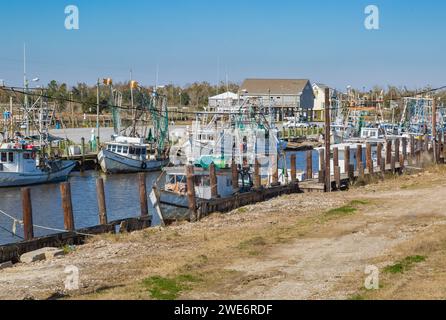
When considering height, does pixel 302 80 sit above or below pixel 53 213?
above

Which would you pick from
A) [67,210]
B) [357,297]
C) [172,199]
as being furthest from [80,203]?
[357,297]

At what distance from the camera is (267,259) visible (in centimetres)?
1753

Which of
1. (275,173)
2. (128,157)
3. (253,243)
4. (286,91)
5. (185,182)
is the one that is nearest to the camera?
(253,243)

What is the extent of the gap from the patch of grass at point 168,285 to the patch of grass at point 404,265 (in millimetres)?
4085

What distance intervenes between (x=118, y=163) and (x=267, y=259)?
165 feet

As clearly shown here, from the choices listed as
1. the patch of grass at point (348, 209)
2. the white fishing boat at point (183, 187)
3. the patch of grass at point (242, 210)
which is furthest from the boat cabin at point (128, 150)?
the patch of grass at point (348, 209)

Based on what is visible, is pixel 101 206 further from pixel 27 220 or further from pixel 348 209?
pixel 348 209

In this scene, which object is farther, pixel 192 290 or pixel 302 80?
pixel 302 80

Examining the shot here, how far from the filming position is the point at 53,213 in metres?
41.0

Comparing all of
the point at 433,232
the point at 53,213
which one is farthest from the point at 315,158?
the point at 433,232

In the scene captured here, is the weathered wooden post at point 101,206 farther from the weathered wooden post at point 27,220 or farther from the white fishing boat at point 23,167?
the white fishing boat at point 23,167

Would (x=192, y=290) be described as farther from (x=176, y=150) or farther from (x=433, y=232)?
(x=176, y=150)
